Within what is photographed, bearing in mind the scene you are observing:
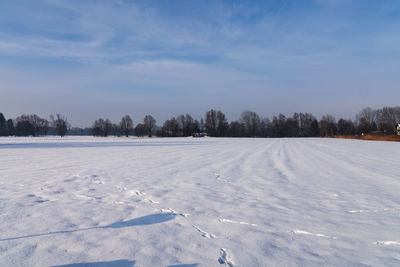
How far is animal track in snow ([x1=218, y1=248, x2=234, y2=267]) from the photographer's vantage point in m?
2.03

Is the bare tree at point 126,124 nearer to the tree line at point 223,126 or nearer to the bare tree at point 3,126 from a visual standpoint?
the tree line at point 223,126

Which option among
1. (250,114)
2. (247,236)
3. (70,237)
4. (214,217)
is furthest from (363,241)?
(250,114)

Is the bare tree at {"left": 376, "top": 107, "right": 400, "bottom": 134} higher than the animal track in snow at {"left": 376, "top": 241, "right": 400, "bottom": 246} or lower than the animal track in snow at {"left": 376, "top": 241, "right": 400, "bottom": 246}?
higher

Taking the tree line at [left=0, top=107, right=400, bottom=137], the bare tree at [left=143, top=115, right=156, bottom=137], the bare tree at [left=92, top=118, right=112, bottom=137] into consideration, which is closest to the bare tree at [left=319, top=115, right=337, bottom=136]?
the tree line at [left=0, top=107, right=400, bottom=137]

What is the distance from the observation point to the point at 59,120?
247 feet

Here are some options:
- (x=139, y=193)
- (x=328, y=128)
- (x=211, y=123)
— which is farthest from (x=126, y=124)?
(x=139, y=193)

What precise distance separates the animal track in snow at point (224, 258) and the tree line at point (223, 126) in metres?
64.8

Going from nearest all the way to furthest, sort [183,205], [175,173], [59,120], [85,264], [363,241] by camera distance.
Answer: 1. [85,264]
2. [363,241]
3. [183,205]
4. [175,173]
5. [59,120]

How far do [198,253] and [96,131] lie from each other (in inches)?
3224

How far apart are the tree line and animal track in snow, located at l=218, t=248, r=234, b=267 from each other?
212ft

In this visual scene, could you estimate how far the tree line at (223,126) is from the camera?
69.1 m

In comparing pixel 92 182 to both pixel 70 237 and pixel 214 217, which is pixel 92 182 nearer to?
pixel 70 237

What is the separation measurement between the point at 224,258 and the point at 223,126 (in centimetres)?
6623

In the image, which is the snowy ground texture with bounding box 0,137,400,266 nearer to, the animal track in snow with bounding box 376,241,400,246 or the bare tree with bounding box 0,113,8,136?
the animal track in snow with bounding box 376,241,400,246
